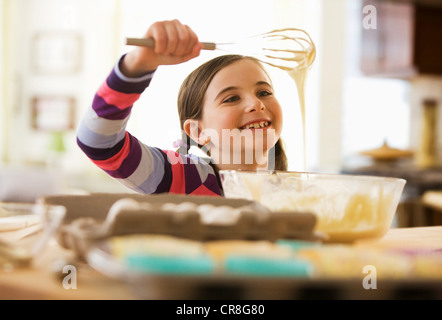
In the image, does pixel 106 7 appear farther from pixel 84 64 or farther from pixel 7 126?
pixel 7 126

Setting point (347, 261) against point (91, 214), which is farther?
point (91, 214)

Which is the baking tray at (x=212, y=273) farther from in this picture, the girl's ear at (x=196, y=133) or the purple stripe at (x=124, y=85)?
the girl's ear at (x=196, y=133)

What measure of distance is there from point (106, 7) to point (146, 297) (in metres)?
3.74

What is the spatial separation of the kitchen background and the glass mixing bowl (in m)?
2.72

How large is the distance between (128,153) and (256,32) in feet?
8.21

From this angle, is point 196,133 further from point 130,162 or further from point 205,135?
point 130,162

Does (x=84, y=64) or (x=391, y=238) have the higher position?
(x=84, y=64)

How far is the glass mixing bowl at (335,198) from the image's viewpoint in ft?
1.90

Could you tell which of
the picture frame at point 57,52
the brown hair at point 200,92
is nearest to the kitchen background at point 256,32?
the picture frame at point 57,52

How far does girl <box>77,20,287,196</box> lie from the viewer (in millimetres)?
916

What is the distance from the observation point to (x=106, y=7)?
3770 mm

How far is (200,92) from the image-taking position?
1.11 m

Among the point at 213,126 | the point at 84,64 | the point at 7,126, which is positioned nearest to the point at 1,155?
the point at 7,126

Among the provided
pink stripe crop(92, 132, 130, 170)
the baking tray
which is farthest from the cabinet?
the baking tray
